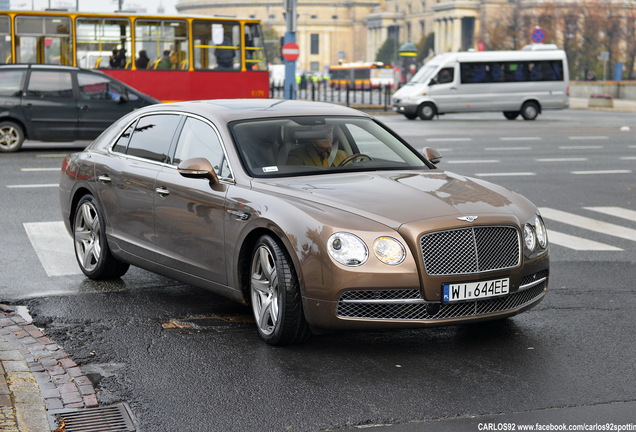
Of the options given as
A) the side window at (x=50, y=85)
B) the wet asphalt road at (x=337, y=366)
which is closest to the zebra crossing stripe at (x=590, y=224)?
the wet asphalt road at (x=337, y=366)

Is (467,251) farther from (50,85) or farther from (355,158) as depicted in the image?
(50,85)

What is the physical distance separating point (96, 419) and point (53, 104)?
16.8 meters

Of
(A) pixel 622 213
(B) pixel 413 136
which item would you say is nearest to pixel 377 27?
(B) pixel 413 136

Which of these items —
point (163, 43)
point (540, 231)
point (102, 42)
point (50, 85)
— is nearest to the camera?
point (540, 231)

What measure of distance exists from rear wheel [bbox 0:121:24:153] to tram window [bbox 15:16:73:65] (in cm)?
565

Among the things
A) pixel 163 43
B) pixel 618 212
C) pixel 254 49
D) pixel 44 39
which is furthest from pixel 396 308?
pixel 254 49

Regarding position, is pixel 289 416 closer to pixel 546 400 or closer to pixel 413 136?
pixel 546 400

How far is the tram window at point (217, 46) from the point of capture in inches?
1104

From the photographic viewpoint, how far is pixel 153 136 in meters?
7.91

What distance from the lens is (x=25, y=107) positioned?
2094 centimetres

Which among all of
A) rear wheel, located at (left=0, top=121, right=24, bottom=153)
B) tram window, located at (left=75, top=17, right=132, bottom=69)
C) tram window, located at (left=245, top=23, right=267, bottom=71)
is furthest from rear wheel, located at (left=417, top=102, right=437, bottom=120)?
rear wheel, located at (left=0, top=121, right=24, bottom=153)

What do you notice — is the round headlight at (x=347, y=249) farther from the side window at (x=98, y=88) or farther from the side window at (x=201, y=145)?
the side window at (x=98, y=88)

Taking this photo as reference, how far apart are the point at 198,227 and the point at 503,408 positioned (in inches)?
103

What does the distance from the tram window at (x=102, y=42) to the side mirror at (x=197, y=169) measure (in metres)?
20.7
